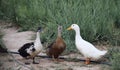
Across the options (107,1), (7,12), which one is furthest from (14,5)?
(107,1)

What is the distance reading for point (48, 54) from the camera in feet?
26.3

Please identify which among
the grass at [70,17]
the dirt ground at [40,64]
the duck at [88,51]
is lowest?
the dirt ground at [40,64]

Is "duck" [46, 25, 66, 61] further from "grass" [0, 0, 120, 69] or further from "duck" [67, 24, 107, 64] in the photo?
"grass" [0, 0, 120, 69]

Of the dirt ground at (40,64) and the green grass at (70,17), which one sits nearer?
the dirt ground at (40,64)

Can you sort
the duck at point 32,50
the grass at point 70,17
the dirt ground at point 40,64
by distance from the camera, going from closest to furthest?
1. the dirt ground at point 40,64
2. the duck at point 32,50
3. the grass at point 70,17

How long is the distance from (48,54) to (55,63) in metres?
0.27

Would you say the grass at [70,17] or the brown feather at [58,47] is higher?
the grass at [70,17]

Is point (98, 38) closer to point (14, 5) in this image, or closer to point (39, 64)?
point (39, 64)

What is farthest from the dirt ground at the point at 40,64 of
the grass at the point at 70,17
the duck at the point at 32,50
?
the grass at the point at 70,17

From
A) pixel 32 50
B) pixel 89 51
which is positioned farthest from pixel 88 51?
pixel 32 50

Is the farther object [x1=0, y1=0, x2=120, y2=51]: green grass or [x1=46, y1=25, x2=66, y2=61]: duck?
[x1=0, y1=0, x2=120, y2=51]: green grass

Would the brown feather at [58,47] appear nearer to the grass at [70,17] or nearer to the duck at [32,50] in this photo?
the duck at [32,50]

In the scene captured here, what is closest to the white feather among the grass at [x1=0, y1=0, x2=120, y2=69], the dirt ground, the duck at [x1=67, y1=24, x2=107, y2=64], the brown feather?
the duck at [x1=67, y1=24, x2=107, y2=64]

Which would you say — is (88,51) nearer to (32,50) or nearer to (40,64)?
(40,64)
